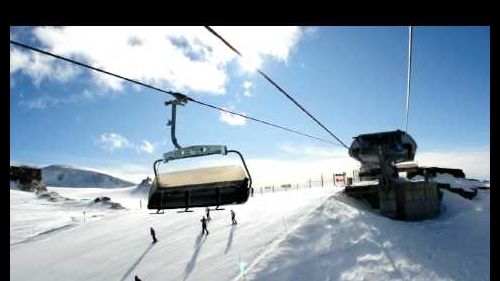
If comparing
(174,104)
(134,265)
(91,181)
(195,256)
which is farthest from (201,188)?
(91,181)

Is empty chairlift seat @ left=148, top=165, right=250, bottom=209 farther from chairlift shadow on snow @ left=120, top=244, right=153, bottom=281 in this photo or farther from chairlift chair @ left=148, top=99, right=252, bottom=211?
chairlift shadow on snow @ left=120, top=244, right=153, bottom=281

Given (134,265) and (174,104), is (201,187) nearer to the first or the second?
(174,104)

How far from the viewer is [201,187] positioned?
9547mm

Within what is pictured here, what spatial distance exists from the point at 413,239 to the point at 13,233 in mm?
44964

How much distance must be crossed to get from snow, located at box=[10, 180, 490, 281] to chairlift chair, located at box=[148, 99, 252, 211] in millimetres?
13651

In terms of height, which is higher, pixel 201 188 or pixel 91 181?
pixel 201 188

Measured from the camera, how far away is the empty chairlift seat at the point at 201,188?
916cm

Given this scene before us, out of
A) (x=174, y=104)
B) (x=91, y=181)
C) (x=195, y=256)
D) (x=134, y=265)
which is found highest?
(x=174, y=104)

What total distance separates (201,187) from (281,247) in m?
17.4

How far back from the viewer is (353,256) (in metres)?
24.6

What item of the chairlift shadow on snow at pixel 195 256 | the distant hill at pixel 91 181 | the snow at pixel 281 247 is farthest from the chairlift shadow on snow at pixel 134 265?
the distant hill at pixel 91 181

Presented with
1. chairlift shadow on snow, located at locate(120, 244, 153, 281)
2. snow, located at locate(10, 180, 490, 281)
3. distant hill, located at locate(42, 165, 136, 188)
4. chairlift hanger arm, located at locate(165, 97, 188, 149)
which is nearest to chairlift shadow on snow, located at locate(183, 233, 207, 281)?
snow, located at locate(10, 180, 490, 281)
